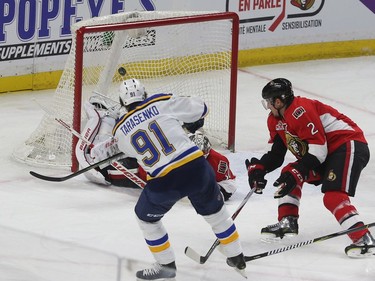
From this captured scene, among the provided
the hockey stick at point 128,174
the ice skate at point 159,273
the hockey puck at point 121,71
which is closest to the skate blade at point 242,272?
the ice skate at point 159,273

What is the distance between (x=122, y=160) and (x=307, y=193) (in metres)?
1.02

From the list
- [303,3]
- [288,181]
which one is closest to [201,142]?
[288,181]

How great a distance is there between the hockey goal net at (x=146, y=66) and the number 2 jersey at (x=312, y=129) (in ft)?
4.87

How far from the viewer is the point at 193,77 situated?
23.1 feet

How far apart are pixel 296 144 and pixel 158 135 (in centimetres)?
85

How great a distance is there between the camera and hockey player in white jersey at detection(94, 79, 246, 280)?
4.61 m

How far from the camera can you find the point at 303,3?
9.03 meters

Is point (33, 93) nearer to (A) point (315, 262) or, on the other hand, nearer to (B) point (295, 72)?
(B) point (295, 72)

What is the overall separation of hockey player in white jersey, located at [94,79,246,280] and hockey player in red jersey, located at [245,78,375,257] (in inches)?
18.7

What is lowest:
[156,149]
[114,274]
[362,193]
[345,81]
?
[345,81]

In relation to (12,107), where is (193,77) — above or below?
above

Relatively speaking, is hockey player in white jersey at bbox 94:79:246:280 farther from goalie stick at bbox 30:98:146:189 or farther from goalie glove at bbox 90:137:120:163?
goalie stick at bbox 30:98:146:189

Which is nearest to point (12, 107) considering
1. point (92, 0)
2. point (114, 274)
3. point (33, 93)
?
point (33, 93)

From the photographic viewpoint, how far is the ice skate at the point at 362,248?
16.5ft
